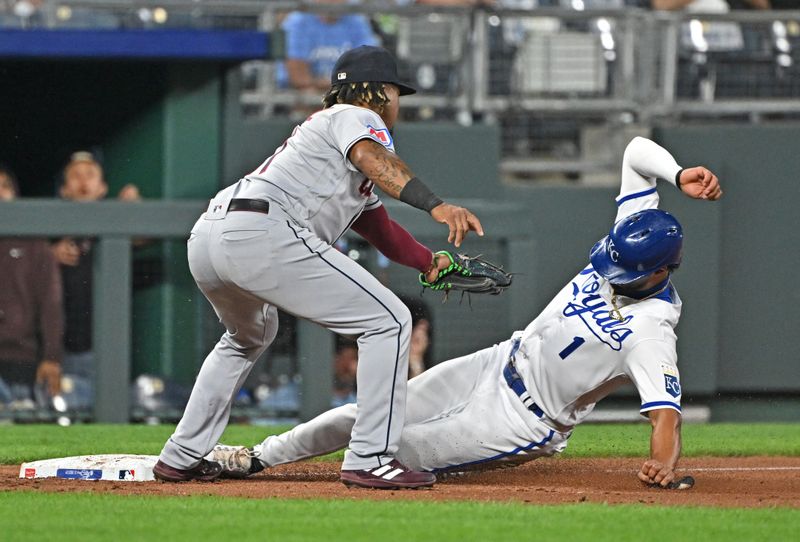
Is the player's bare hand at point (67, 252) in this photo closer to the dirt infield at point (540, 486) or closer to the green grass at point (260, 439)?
the green grass at point (260, 439)

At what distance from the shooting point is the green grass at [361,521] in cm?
448

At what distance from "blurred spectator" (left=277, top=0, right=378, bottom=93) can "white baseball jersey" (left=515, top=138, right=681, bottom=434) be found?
545 centimetres

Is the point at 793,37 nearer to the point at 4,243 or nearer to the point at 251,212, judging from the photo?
the point at 4,243

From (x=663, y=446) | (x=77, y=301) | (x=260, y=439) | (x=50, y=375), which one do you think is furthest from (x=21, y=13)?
(x=663, y=446)

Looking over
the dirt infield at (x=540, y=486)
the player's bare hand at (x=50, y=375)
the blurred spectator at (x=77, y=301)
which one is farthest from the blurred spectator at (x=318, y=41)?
the dirt infield at (x=540, y=486)

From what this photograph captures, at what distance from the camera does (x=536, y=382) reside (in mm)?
5863

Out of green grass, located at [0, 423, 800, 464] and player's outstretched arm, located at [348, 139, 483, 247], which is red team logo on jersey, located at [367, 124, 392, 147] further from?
green grass, located at [0, 423, 800, 464]

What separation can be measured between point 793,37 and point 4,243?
6.46 metres

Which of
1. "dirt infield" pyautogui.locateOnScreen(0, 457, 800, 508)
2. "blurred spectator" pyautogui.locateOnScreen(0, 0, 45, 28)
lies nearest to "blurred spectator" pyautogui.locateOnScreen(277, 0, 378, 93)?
"blurred spectator" pyautogui.locateOnScreen(0, 0, 45, 28)

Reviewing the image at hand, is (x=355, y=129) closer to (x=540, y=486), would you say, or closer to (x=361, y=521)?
(x=361, y=521)

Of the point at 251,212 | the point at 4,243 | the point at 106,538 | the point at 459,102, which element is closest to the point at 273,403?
the point at 4,243

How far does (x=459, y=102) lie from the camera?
11.5m

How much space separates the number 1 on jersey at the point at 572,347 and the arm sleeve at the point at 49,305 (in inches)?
193

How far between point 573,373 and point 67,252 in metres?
5.17
